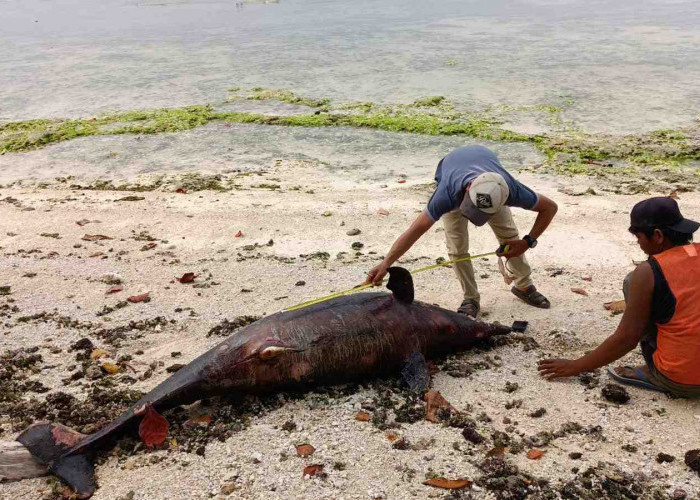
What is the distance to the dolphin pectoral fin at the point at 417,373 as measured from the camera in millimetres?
4398

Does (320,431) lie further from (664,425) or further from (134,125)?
(134,125)

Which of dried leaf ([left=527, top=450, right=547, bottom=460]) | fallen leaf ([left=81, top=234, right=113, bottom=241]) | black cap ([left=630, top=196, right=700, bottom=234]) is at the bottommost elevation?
dried leaf ([left=527, top=450, right=547, bottom=460])

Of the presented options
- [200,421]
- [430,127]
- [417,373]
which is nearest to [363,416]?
[417,373]

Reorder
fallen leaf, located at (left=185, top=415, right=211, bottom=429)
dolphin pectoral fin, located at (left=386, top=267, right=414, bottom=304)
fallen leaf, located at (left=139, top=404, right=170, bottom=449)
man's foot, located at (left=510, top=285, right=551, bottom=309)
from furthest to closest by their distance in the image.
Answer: man's foot, located at (left=510, top=285, right=551, bottom=309) → dolphin pectoral fin, located at (left=386, top=267, right=414, bottom=304) → fallen leaf, located at (left=185, top=415, right=211, bottom=429) → fallen leaf, located at (left=139, top=404, right=170, bottom=449)

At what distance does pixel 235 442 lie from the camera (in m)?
3.88

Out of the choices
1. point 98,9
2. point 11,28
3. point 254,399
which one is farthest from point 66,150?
point 98,9

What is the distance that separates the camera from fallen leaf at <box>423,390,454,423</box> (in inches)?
161

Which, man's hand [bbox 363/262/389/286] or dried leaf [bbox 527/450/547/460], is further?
man's hand [bbox 363/262/389/286]

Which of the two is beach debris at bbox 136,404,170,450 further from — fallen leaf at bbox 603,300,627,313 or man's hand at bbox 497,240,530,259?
fallen leaf at bbox 603,300,627,313

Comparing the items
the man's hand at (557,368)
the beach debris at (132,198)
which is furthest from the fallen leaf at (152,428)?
the beach debris at (132,198)

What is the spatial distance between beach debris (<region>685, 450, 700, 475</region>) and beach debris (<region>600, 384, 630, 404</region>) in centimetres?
63

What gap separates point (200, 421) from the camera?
13.6 feet

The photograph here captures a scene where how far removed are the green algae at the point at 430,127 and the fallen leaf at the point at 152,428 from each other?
5381mm

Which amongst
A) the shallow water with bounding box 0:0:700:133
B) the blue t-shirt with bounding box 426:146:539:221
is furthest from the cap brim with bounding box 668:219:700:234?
the shallow water with bounding box 0:0:700:133
